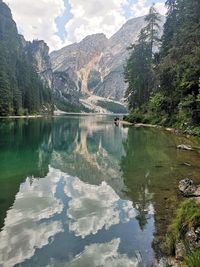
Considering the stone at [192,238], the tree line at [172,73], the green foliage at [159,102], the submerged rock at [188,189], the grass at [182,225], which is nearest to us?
the stone at [192,238]

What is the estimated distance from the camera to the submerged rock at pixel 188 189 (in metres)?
14.8

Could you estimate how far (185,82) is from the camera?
43.7 meters

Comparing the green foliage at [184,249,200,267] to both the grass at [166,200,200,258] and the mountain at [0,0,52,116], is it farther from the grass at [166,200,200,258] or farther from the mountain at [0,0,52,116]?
the mountain at [0,0,52,116]

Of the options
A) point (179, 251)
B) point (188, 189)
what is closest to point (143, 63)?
point (188, 189)

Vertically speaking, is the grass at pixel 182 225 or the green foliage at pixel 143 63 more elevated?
the green foliage at pixel 143 63

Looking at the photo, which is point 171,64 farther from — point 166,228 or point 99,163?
point 166,228

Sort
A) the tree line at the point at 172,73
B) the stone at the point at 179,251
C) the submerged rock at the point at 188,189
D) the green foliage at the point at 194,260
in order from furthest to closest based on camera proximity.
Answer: the tree line at the point at 172,73, the submerged rock at the point at 188,189, the stone at the point at 179,251, the green foliage at the point at 194,260

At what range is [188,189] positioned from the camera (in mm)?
15328

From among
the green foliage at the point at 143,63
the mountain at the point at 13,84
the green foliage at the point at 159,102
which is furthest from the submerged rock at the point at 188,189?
the mountain at the point at 13,84

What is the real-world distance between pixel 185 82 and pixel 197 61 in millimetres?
2872

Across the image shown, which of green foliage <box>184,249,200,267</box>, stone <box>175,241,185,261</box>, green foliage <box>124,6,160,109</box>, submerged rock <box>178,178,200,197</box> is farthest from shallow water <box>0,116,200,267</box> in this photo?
green foliage <box>124,6,160,109</box>

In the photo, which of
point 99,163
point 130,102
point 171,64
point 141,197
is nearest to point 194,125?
point 171,64

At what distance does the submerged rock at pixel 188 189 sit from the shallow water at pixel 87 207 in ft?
1.44

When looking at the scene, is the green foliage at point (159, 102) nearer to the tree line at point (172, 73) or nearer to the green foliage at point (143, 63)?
the tree line at point (172, 73)
